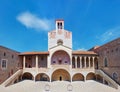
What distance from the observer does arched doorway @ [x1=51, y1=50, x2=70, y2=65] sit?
4053 centimetres

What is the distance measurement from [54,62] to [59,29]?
30.0 feet

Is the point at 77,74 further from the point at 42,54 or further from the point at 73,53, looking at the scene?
the point at 42,54

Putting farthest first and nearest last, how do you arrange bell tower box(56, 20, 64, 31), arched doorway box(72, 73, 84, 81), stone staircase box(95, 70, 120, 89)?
bell tower box(56, 20, 64, 31)
arched doorway box(72, 73, 84, 81)
stone staircase box(95, 70, 120, 89)

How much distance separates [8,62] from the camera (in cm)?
3300

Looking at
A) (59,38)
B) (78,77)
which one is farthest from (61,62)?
(59,38)

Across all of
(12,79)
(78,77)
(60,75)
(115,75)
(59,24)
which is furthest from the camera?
(59,24)

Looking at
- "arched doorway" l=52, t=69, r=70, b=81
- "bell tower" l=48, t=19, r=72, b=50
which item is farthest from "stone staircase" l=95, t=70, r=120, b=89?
"bell tower" l=48, t=19, r=72, b=50

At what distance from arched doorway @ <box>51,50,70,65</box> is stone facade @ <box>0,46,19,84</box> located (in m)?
9.67

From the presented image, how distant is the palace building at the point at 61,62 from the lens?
31906 millimetres

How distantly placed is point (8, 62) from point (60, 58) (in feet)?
45.6

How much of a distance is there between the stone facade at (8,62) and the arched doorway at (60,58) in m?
9.67

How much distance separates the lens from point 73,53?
39.2 metres

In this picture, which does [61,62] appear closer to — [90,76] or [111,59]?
[90,76]

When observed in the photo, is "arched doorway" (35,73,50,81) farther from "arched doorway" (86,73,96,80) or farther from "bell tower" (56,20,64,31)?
"bell tower" (56,20,64,31)
